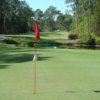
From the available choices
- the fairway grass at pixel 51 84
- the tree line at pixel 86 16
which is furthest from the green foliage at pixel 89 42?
the fairway grass at pixel 51 84

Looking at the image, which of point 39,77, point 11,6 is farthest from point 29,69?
point 11,6

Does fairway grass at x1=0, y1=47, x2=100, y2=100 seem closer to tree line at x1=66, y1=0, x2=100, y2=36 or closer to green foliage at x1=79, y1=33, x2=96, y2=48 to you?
green foliage at x1=79, y1=33, x2=96, y2=48

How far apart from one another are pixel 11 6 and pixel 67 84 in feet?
358

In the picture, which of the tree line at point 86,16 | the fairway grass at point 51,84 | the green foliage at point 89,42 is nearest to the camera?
the fairway grass at point 51,84

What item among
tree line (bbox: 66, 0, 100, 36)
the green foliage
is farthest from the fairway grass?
tree line (bbox: 66, 0, 100, 36)

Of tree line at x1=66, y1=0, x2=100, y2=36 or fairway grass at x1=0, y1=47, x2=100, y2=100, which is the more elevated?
tree line at x1=66, y1=0, x2=100, y2=36

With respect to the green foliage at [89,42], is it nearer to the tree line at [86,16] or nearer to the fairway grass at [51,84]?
the tree line at [86,16]

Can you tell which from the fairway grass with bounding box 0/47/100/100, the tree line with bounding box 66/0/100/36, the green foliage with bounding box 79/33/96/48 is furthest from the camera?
the tree line with bounding box 66/0/100/36

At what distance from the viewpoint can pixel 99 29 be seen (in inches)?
2343

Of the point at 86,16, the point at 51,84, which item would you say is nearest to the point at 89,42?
the point at 51,84

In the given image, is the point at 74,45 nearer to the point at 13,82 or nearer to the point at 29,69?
the point at 29,69

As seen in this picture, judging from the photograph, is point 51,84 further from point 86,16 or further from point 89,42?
point 86,16

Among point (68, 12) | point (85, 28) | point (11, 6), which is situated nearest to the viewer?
point (85, 28)

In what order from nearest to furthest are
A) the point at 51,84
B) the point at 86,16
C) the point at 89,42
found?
1. the point at 51,84
2. the point at 89,42
3. the point at 86,16
